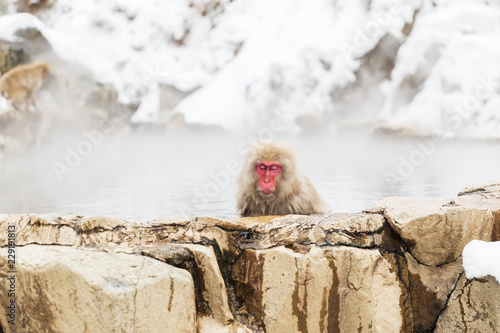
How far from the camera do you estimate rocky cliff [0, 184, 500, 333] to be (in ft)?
5.07

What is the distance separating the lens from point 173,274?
5.23 ft

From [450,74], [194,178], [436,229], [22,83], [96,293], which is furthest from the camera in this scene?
[450,74]

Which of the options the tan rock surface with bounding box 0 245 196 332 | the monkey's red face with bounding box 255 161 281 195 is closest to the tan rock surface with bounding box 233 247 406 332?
the tan rock surface with bounding box 0 245 196 332

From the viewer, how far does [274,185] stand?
2633 mm

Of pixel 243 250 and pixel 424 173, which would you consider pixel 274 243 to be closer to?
pixel 243 250

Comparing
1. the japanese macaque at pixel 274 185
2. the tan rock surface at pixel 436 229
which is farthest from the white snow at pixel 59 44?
the tan rock surface at pixel 436 229

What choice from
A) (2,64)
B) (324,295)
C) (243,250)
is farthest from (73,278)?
(2,64)

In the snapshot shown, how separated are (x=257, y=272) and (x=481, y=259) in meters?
0.81

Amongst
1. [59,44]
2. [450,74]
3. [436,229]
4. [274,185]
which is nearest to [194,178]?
[274,185]

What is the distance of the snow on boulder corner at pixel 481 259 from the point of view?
1.68m

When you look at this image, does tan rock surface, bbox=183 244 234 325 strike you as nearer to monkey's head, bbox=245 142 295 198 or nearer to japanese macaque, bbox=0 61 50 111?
monkey's head, bbox=245 142 295 198

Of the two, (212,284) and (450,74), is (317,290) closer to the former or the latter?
(212,284)

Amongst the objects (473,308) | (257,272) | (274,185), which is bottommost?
(473,308)

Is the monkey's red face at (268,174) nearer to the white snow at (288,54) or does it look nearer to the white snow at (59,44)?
the white snow at (288,54)
